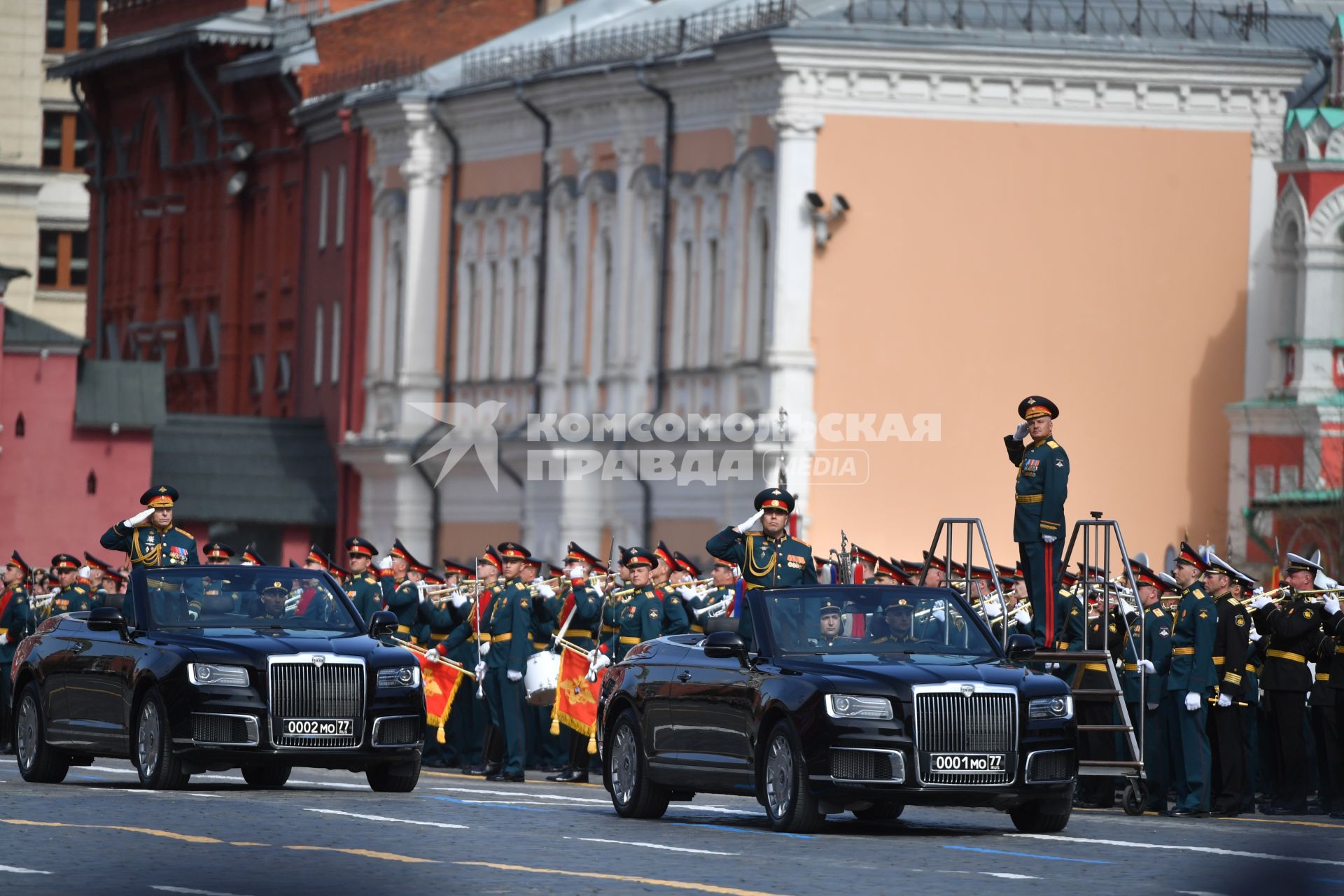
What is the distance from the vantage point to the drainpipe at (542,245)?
5556 centimetres

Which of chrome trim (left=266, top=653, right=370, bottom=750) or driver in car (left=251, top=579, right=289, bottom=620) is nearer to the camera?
chrome trim (left=266, top=653, right=370, bottom=750)

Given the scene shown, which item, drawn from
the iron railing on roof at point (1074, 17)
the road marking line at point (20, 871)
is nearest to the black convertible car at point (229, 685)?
the road marking line at point (20, 871)

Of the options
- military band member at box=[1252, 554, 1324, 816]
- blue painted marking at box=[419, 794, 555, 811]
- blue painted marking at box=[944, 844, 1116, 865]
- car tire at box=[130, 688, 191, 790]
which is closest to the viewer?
blue painted marking at box=[944, 844, 1116, 865]

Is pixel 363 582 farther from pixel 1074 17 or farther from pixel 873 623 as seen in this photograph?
pixel 1074 17

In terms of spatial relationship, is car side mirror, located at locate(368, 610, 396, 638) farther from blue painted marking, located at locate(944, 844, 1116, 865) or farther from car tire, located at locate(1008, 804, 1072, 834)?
blue painted marking, located at locate(944, 844, 1116, 865)

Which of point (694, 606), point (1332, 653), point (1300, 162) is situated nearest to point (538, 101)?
point (1300, 162)

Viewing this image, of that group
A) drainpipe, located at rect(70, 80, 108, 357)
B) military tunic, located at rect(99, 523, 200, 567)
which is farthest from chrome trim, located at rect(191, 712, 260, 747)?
drainpipe, located at rect(70, 80, 108, 357)

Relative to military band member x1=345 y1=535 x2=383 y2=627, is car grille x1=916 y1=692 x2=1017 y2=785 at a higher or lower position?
lower

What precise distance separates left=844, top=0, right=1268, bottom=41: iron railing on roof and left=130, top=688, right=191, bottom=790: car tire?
26.3 m

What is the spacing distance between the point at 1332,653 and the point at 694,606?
19.2ft

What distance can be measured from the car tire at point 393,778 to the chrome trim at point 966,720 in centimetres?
489

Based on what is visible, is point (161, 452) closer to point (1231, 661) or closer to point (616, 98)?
point (616, 98)

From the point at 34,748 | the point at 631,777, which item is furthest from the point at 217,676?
the point at 34,748

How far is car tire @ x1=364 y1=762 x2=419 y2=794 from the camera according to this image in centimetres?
2280
